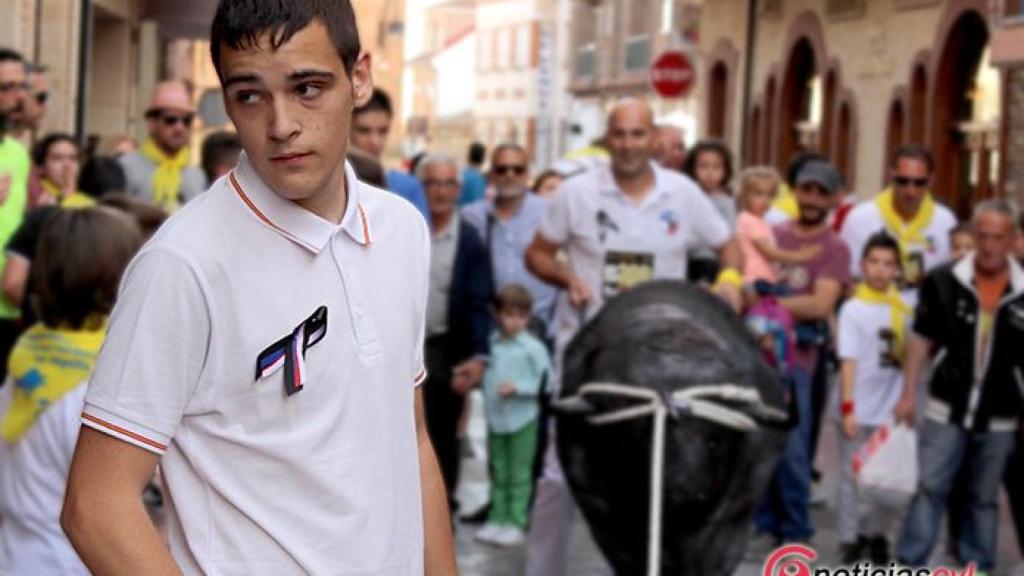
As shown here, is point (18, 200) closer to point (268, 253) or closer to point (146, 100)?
point (268, 253)

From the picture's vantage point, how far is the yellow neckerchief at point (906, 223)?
11.6m

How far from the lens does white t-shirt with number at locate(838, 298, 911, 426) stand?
1043cm

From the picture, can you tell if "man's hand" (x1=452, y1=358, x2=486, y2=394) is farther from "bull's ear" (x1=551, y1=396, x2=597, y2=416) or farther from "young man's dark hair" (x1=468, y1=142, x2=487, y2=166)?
"young man's dark hair" (x1=468, y1=142, x2=487, y2=166)

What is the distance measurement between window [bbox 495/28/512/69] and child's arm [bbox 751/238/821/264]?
69602 mm

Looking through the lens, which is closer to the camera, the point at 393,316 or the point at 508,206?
the point at 393,316

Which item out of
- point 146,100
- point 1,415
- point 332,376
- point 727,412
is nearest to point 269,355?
point 332,376

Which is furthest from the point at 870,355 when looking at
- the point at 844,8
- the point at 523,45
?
the point at 523,45

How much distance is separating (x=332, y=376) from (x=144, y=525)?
331 millimetres

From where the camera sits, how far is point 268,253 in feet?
9.62

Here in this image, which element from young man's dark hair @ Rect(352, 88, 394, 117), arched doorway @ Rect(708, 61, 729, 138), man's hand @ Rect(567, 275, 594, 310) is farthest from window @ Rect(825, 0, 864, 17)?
man's hand @ Rect(567, 275, 594, 310)

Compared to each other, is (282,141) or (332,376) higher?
(282,141)

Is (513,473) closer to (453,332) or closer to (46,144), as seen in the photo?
(453,332)

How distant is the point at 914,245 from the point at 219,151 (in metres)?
4.54

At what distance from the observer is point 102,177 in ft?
34.0
